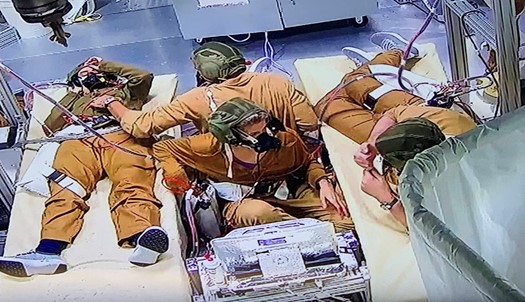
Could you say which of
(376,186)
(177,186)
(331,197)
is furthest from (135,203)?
(376,186)

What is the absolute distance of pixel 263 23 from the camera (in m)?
3.00

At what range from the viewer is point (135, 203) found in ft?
6.48

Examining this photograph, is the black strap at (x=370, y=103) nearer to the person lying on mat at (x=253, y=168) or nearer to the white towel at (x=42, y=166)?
the person lying on mat at (x=253, y=168)

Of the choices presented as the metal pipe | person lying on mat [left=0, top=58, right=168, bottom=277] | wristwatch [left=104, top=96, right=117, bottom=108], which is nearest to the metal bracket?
the metal pipe

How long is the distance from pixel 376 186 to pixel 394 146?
20 centimetres

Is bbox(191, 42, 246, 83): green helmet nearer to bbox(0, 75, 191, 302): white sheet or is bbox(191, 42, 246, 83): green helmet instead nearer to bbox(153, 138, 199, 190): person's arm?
bbox(153, 138, 199, 190): person's arm

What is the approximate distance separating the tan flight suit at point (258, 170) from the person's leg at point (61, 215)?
0.64 feet

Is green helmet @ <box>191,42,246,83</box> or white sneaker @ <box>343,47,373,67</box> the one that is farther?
white sneaker @ <box>343,47,373,67</box>

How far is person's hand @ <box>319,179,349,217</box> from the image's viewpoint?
194cm

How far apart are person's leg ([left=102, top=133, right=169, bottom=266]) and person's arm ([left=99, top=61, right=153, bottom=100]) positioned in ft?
0.64

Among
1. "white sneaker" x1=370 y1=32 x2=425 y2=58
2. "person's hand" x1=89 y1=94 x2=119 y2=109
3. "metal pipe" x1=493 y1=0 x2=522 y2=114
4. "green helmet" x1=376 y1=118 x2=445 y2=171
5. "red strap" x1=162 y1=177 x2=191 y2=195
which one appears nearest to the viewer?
"green helmet" x1=376 y1=118 x2=445 y2=171

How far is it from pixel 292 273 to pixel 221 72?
28.9 inches

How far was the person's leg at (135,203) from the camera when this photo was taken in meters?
1.81

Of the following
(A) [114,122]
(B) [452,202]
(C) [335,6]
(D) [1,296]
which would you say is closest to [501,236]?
(B) [452,202]
